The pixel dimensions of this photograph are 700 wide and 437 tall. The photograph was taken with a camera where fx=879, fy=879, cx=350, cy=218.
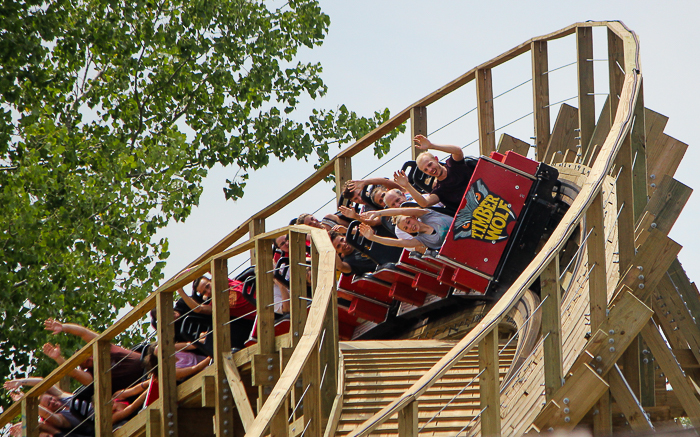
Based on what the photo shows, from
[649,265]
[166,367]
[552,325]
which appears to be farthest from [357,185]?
[552,325]

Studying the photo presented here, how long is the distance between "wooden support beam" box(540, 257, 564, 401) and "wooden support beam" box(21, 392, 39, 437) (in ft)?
15.9

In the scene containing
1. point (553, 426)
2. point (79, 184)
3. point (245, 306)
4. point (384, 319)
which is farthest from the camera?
point (79, 184)

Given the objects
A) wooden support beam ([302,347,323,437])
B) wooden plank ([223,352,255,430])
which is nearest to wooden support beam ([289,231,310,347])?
wooden plank ([223,352,255,430])

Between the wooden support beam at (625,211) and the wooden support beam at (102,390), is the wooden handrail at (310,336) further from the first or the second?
the wooden support beam at (102,390)

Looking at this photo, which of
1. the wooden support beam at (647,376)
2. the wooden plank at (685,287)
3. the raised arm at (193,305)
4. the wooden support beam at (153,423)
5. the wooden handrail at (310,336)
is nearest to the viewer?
the wooden handrail at (310,336)

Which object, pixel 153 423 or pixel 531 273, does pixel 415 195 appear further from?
pixel 531 273

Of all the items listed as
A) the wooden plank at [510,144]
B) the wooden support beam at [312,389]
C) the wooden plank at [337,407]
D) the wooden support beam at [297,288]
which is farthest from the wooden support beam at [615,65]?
the wooden support beam at [312,389]

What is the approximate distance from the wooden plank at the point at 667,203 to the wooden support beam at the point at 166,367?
3.55 m

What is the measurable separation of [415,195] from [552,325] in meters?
2.79

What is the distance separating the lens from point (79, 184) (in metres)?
13.1

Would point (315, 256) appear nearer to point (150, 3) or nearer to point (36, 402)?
point (36, 402)

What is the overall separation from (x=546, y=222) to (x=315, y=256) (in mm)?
1827

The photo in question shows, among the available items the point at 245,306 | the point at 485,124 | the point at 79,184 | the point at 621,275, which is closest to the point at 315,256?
the point at 245,306

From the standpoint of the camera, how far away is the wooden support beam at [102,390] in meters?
6.84
